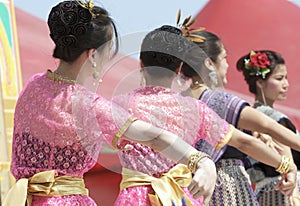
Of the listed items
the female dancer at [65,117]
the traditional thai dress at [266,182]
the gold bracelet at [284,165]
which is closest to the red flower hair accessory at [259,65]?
the traditional thai dress at [266,182]

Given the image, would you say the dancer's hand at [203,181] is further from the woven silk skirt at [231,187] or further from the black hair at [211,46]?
the black hair at [211,46]

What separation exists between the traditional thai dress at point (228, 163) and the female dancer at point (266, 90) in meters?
0.49

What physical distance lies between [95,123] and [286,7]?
435 centimetres

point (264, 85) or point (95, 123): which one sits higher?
point (95, 123)

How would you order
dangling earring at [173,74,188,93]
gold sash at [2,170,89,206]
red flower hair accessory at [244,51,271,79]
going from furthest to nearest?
red flower hair accessory at [244,51,271,79] < dangling earring at [173,74,188,93] < gold sash at [2,170,89,206]

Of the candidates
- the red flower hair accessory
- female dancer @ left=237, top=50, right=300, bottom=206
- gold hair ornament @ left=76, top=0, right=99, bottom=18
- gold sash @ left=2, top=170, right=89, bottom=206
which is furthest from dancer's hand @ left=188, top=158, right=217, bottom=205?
the red flower hair accessory

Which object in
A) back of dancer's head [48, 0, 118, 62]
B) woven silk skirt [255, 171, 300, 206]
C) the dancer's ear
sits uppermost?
back of dancer's head [48, 0, 118, 62]

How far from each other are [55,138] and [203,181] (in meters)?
0.42

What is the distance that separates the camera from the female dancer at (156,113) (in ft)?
6.40

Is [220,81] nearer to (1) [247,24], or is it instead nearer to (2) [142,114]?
(2) [142,114]

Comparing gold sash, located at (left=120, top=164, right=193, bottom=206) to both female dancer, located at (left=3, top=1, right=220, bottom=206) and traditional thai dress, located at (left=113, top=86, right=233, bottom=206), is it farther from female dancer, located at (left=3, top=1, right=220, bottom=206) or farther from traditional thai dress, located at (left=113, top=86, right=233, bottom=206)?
female dancer, located at (left=3, top=1, right=220, bottom=206)

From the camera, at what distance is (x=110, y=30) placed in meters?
1.76

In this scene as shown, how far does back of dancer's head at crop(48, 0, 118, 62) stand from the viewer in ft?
5.62

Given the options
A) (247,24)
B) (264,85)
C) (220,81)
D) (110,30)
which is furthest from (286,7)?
(110,30)
